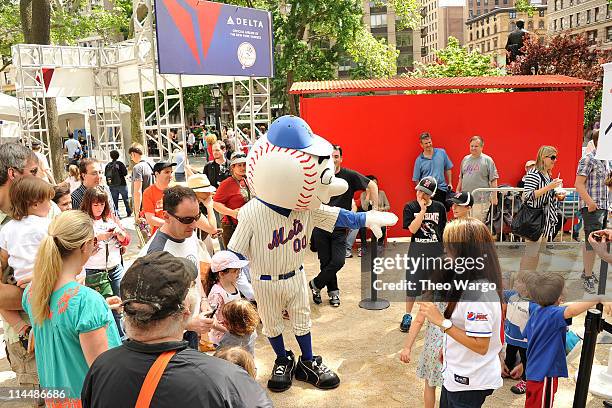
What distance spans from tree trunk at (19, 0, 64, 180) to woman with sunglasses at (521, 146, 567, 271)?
12.8 meters

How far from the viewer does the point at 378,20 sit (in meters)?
66.6

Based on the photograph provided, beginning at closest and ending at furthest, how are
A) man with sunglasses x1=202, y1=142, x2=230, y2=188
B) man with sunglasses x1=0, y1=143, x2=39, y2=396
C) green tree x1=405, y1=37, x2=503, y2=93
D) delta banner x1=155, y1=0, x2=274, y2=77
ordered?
man with sunglasses x1=0, y1=143, x2=39, y2=396 → man with sunglasses x1=202, y1=142, x2=230, y2=188 → delta banner x1=155, y1=0, x2=274, y2=77 → green tree x1=405, y1=37, x2=503, y2=93

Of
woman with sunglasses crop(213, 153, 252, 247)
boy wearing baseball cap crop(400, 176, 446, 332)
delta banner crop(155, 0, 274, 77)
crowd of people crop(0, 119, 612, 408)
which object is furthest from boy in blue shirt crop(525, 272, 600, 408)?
delta banner crop(155, 0, 274, 77)

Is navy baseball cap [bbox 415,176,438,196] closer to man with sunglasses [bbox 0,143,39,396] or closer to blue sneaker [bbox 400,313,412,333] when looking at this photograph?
blue sneaker [bbox 400,313,412,333]

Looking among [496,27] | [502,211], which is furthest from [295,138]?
[496,27]

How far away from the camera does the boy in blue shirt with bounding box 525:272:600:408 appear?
3277mm

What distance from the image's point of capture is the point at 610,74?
468cm

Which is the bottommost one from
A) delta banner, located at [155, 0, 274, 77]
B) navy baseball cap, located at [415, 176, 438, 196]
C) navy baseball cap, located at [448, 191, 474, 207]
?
navy baseball cap, located at [448, 191, 474, 207]

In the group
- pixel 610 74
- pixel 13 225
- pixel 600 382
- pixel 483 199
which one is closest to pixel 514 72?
pixel 483 199

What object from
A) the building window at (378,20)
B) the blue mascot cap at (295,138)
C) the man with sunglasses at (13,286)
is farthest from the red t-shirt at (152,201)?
the building window at (378,20)

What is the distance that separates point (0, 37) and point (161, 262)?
2486 centimetres

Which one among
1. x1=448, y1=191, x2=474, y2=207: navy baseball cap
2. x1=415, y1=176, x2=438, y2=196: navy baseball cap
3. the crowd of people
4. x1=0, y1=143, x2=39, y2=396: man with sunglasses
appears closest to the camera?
the crowd of people

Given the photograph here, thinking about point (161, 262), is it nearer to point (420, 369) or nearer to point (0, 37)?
point (420, 369)

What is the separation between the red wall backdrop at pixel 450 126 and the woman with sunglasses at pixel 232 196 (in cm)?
296
